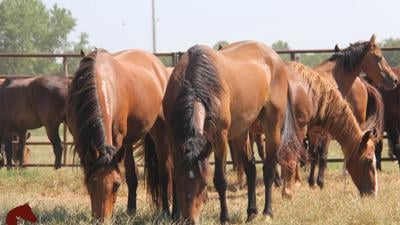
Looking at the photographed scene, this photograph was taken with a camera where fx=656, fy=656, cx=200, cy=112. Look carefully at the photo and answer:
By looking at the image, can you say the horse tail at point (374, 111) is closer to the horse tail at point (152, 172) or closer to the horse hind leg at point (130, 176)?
the horse tail at point (152, 172)

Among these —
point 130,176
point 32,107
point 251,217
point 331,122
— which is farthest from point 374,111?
point 32,107

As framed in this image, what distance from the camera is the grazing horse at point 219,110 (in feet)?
16.2

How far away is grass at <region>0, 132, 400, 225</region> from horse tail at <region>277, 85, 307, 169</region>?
477 mm

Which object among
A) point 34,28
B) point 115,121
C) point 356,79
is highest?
point 115,121

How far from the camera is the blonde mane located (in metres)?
7.95

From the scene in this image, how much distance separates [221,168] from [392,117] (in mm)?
6072

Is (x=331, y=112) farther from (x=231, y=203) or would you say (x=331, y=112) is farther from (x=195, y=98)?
(x=195, y=98)

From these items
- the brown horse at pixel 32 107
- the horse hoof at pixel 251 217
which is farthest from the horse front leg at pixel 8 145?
the horse hoof at pixel 251 217

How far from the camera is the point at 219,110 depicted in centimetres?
550

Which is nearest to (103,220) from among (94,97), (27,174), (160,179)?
(94,97)

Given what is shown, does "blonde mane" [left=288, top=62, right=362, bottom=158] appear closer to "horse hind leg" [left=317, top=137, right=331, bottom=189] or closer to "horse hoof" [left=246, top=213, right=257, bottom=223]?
"horse hind leg" [left=317, top=137, right=331, bottom=189]

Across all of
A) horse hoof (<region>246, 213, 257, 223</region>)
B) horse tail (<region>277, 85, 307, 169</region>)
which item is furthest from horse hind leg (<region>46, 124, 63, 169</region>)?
horse hoof (<region>246, 213, 257, 223</region>)

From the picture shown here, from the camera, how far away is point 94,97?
211 inches

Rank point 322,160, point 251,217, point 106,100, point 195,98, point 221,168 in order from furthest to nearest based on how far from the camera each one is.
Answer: point 322,160
point 251,217
point 221,168
point 106,100
point 195,98
